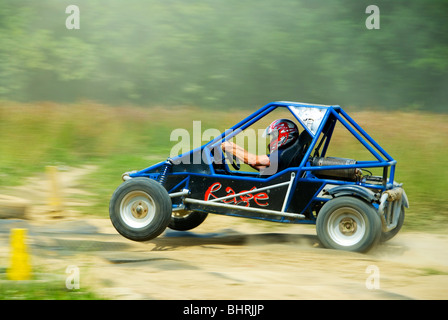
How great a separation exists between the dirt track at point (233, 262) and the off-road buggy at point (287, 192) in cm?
30

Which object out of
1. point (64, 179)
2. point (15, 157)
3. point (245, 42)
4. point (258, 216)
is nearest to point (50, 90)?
point (245, 42)

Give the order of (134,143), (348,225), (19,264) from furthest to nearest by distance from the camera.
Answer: (134,143) → (348,225) → (19,264)

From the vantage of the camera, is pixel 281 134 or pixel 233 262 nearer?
pixel 233 262

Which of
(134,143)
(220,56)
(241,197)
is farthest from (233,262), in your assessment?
(220,56)

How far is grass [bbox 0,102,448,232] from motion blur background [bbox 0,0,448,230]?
34.0 inches

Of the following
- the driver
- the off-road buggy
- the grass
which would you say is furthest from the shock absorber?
the grass

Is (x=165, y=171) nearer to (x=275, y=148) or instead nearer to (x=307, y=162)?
(x=275, y=148)

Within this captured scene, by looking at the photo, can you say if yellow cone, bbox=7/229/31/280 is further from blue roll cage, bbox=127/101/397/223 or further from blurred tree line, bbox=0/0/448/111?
blurred tree line, bbox=0/0/448/111

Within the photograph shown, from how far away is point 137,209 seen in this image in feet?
22.9

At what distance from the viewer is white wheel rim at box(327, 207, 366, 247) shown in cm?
658

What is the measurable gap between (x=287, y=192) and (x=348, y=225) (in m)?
0.72

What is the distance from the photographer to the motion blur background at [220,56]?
20719 mm

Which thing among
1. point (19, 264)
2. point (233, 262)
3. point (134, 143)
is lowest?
point (233, 262)

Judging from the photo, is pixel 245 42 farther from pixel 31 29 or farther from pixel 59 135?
pixel 59 135
